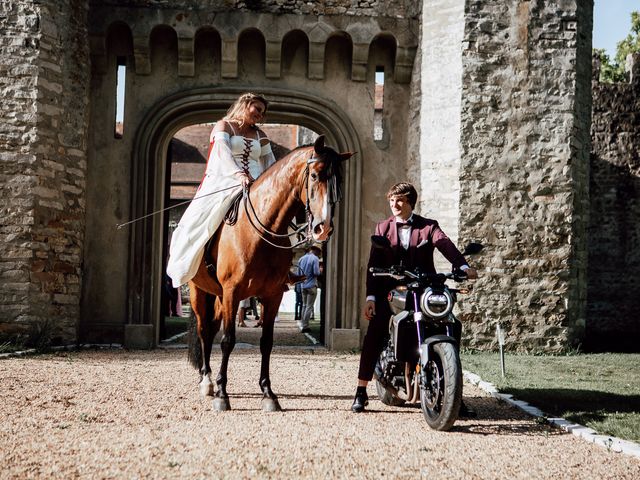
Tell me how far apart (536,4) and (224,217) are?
21.5 feet

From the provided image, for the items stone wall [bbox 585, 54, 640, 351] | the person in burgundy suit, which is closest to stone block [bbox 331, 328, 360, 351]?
the person in burgundy suit

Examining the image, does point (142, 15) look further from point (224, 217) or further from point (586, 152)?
point (586, 152)

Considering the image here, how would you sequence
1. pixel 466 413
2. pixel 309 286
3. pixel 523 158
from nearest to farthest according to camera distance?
pixel 466 413 < pixel 523 158 < pixel 309 286

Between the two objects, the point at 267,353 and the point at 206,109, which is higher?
the point at 206,109

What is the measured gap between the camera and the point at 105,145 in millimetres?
10672

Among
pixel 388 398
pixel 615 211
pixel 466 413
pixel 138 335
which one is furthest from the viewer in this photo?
pixel 615 211

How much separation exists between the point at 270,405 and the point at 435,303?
150 cm

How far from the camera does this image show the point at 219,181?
5.67m

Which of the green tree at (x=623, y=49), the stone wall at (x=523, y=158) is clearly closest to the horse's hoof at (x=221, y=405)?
the stone wall at (x=523, y=158)

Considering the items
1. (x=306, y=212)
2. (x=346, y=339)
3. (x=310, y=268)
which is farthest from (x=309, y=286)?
(x=306, y=212)

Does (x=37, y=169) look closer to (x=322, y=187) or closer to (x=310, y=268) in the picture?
(x=322, y=187)

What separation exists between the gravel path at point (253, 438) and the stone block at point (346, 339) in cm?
383

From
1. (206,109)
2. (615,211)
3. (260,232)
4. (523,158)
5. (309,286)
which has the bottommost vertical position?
(309,286)

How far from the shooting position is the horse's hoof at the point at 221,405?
17.0 ft
